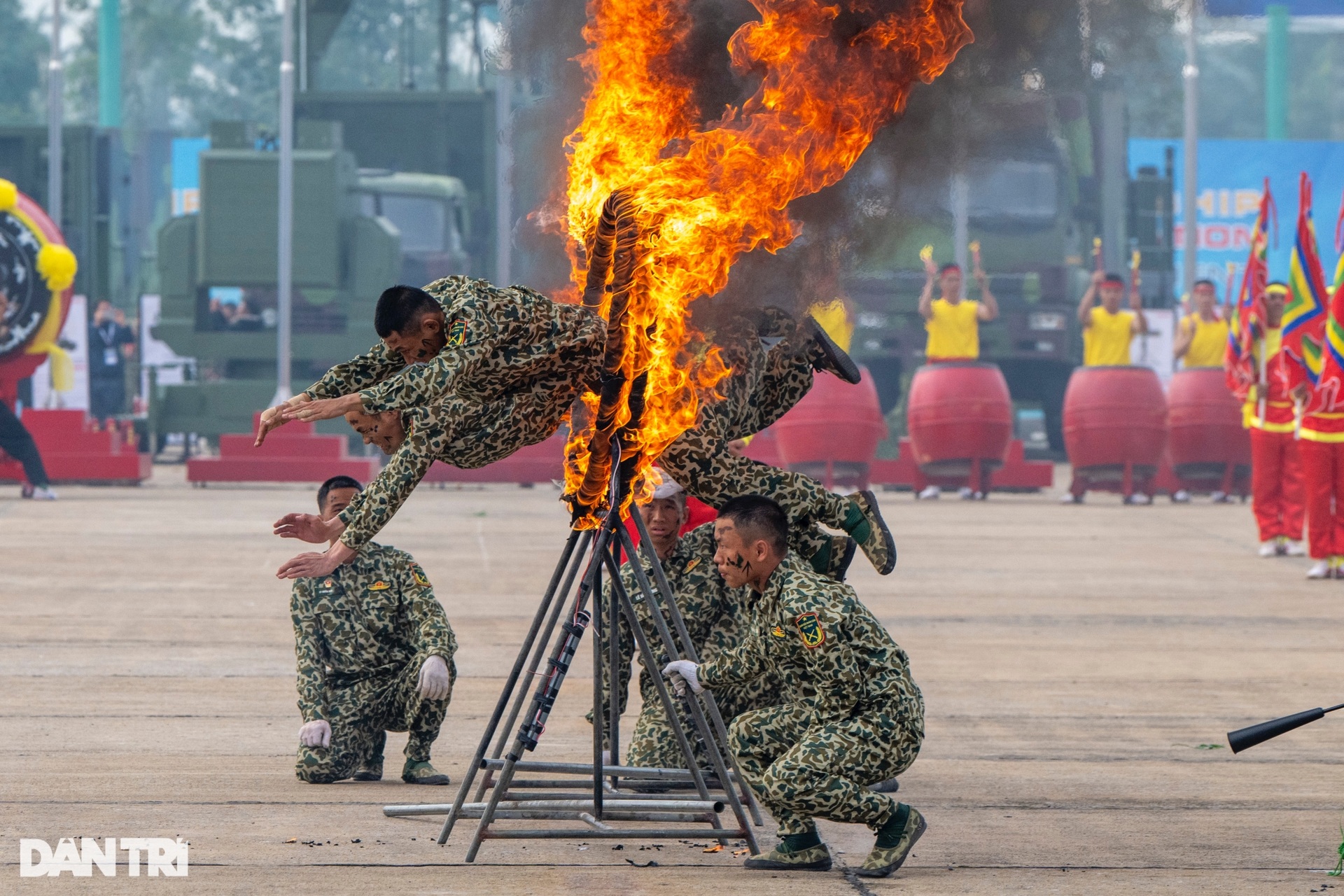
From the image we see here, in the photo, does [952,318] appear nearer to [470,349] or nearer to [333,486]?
[333,486]

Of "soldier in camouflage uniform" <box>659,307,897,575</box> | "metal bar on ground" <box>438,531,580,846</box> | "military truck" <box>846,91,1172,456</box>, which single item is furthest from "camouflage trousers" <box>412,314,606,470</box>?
"military truck" <box>846,91,1172,456</box>

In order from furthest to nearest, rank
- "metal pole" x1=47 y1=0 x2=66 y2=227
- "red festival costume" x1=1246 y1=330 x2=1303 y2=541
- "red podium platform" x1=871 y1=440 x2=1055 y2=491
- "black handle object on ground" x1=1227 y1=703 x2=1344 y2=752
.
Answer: "metal pole" x1=47 y1=0 x2=66 y2=227, "red podium platform" x1=871 y1=440 x2=1055 y2=491, "red festival costume" x1=1246 y1=330 x2=1303 y2=541, "black handle object on ground" x1=1227 y1=703 x2=1344 y2=752

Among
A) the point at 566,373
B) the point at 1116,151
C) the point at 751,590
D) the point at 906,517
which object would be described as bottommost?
the point at 906,517

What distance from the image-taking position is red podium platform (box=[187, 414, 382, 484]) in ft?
72.4

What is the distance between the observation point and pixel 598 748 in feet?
19.5

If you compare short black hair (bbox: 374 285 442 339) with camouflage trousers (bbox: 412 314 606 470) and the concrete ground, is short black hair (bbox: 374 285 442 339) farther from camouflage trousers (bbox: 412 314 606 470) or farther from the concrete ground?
the concrete ground

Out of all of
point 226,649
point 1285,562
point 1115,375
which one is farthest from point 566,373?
point 1115,375

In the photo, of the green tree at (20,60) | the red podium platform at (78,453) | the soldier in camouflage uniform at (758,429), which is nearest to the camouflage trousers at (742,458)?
the soldier in camouflage uniform at (758,429)

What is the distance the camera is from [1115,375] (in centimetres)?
2092

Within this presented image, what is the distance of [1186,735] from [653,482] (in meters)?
2.87

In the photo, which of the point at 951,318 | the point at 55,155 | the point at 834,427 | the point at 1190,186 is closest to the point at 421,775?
the point at 834,427

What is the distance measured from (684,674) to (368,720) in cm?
157

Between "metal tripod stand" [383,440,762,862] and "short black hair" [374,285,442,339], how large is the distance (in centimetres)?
71

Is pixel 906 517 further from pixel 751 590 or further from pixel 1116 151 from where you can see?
pixel 751 590
